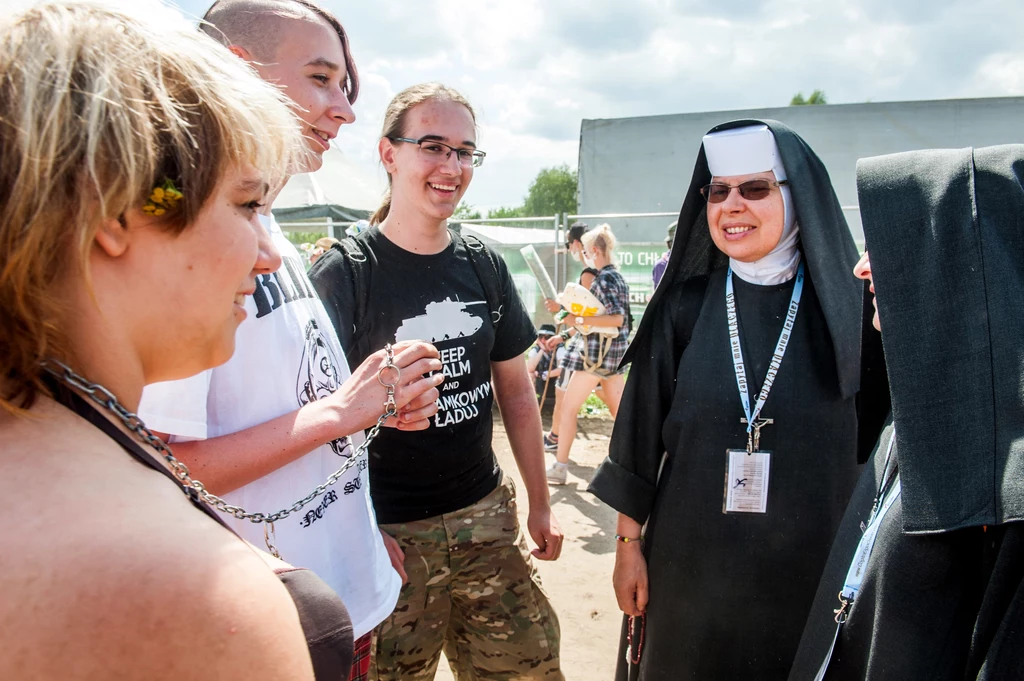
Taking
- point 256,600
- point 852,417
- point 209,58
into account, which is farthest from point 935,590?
point 209,58

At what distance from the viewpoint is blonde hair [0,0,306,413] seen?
0.67 metres

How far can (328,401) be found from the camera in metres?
1.53

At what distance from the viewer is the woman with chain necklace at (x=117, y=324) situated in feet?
1.96

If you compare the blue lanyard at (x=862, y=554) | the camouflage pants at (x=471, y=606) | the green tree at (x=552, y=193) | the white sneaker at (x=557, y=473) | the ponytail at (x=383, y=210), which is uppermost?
the green tree at (x=552, y=193)

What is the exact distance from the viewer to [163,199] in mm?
750

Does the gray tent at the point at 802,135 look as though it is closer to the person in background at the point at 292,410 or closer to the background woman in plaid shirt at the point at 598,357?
the background woman in plaid shirt at the point at 598,357

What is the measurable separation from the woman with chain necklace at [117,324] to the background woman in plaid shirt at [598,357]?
5073mm

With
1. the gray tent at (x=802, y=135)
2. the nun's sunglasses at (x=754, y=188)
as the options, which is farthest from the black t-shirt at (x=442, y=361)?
the gray tent at (x=802, y=135)

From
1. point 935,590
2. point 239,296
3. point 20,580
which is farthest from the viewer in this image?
point 935,590

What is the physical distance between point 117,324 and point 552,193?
74.9m

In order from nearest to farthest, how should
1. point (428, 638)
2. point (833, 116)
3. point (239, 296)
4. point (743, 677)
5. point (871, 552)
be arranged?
point (239, 296)
point (871, 552)
point (743, 677)
point (428, 638)
point (833, 116)

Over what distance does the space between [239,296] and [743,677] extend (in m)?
1.96

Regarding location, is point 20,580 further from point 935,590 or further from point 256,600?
point 935,590

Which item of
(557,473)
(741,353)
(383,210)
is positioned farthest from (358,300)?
(557,473)
